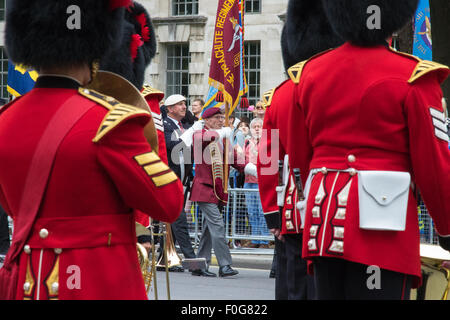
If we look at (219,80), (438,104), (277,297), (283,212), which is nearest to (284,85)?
(283,212)

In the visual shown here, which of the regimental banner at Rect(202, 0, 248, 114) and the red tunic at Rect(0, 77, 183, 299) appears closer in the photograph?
the red tunic at Rect(0, 77, 183, 299)

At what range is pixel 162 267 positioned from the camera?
35.0 ft

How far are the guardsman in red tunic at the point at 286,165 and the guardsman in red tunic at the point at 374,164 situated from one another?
971 millimetres

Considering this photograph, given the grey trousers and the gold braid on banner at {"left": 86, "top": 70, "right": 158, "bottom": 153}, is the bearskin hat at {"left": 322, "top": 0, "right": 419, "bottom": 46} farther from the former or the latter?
the grey trousers

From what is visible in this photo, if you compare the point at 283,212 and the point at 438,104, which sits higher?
the point at 438,104

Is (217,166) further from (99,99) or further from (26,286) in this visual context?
(26,286)

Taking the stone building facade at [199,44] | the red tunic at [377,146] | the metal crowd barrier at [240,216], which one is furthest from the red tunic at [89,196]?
the stone building facade at [199,44]

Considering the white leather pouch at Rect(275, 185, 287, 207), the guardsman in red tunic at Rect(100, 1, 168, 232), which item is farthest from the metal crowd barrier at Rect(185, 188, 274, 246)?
the white leather pouch at Rect(275, 185, 287, 207)

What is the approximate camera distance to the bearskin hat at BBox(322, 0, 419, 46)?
404cm

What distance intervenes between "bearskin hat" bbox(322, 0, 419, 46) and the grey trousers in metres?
6.40

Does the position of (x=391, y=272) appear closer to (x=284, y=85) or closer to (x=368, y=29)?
(x=368, y=29)

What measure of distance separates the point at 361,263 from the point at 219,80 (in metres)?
7.99

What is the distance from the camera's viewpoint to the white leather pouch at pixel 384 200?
3822 millimetres
